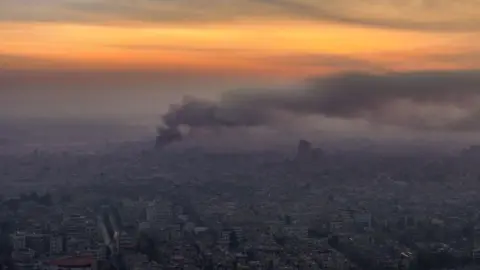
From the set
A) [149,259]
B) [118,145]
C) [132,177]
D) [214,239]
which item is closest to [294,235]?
[214,239]

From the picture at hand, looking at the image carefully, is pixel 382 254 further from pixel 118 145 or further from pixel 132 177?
pixel 118 145

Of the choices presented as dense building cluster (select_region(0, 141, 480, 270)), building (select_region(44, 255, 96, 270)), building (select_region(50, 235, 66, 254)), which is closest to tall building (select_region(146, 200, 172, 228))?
dense building cluster (select_region(0, 141, 480, 270))

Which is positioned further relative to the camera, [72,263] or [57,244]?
[57,244]

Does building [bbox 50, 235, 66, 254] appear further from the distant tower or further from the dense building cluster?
the distant tower

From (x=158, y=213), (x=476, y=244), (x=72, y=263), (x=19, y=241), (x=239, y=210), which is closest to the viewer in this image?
(x=72, y=263)

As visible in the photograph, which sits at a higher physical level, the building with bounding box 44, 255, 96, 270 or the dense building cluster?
the dense building cluster

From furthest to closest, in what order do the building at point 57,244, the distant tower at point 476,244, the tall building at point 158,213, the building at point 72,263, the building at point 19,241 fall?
1. the tall building at point 158,213
2. the distant tower at point 476,244
3. the building at point 19,241
4. the building at point 57,244
5. the building at point 72,263

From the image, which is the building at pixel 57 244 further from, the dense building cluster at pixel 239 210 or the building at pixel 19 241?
the building at pixel 19 241

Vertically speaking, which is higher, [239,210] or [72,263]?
[239,210]

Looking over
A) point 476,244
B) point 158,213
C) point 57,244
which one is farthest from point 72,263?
point 476,244

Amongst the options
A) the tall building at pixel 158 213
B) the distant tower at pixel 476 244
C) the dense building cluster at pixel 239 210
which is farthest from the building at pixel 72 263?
the distant tower at pixel 476 244

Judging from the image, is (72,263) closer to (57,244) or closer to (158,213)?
(57,244)

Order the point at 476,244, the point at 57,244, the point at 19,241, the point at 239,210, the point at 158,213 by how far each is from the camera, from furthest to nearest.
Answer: the point at 239,210 → the point at 158,213 → the point at 476,244 → the point at 19,241 → the point at 57,244
